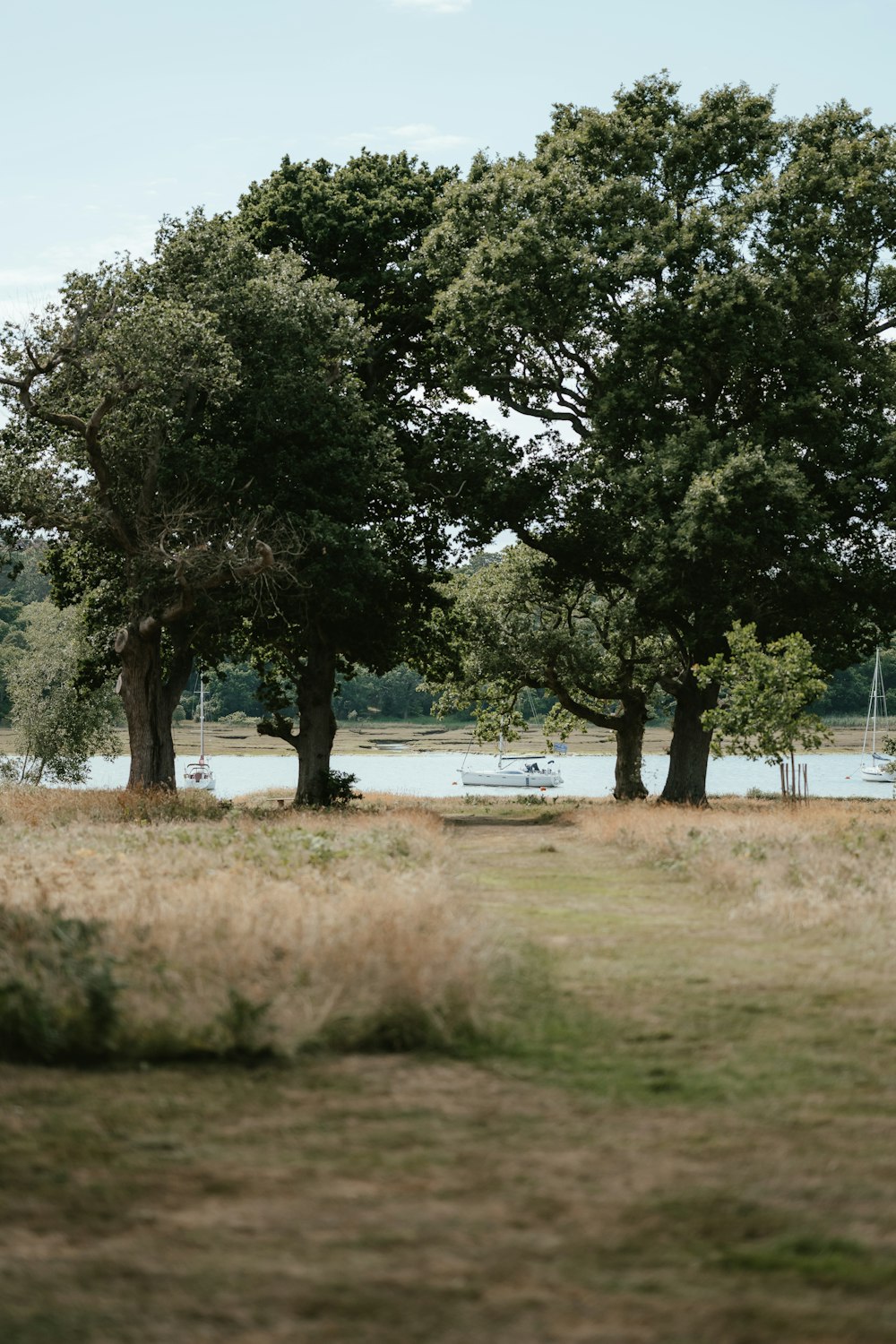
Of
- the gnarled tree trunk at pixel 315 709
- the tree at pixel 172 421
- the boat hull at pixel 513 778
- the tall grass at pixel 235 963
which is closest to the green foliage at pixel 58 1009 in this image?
the tall grass at pixel 235 963

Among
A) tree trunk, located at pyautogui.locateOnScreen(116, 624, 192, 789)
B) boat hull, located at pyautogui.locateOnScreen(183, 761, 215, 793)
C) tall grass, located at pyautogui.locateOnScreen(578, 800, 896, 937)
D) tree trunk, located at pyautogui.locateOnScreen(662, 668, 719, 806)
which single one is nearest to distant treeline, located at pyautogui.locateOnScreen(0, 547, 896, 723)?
boat hull, located at pyautogui.locateOnScreen(183, 761, 215, 793)

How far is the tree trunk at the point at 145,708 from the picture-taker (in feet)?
95.6

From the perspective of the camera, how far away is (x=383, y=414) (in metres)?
34.2

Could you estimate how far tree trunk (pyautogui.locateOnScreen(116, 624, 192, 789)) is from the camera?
29.1m

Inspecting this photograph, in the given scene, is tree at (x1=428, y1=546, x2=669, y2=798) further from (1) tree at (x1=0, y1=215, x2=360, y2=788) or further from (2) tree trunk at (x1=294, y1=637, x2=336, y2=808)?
(1) tree at (x1=0, y1=215, x2=360, y2=788)

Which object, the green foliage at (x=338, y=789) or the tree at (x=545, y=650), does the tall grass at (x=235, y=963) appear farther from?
the tree at (x=545, y=650)

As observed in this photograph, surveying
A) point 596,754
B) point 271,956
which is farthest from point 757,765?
point 271,956

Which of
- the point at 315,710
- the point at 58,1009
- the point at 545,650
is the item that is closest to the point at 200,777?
the point at 545,650

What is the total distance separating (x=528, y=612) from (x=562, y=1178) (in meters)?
36.2

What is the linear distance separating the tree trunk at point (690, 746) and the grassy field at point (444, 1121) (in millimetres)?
21150

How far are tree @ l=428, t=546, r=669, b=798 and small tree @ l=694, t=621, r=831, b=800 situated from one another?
9.28m

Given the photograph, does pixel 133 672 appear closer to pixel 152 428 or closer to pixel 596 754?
pixel 152 428

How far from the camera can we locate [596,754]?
149m

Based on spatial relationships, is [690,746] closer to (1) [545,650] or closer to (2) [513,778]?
(1) [545,650]
